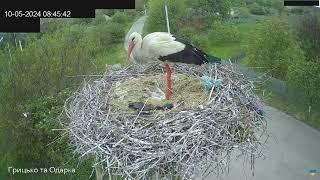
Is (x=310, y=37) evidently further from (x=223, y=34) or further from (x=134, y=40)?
(x=134, y=40)

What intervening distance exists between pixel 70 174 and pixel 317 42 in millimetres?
5285

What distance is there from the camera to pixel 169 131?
12.2 feet

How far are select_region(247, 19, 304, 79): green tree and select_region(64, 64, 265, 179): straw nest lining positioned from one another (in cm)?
436

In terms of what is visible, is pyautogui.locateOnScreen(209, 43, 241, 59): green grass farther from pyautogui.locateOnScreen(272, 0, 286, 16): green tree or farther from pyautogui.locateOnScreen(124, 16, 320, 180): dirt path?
pyautogui.locateOnScreen(124, 16, 320, 180): dirt path

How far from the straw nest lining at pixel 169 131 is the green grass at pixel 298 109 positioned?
4.11 m

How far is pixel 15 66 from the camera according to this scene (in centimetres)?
686

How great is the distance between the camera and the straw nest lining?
347cm

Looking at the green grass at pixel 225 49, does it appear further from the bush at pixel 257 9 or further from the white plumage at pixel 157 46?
the white plumage at pixel 157 46

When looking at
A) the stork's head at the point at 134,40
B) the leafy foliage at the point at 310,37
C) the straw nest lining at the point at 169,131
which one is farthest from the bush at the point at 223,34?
the straw nest lining at the point at 169,131

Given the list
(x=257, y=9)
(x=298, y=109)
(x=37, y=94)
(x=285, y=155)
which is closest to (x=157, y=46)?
(x=37, y=94)

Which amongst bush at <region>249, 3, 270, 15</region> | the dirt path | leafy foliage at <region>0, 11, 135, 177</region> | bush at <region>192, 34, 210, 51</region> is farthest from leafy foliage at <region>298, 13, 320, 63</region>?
leafy foliage at <region>0, 11, 135, 177</region>

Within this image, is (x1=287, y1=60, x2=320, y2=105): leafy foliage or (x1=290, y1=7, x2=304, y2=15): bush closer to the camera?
(x1=287, y1=60, x2=320, y2=105): leafy foliage

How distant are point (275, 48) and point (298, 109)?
112 centimetres

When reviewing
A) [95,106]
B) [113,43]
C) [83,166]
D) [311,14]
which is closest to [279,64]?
[311,14]
